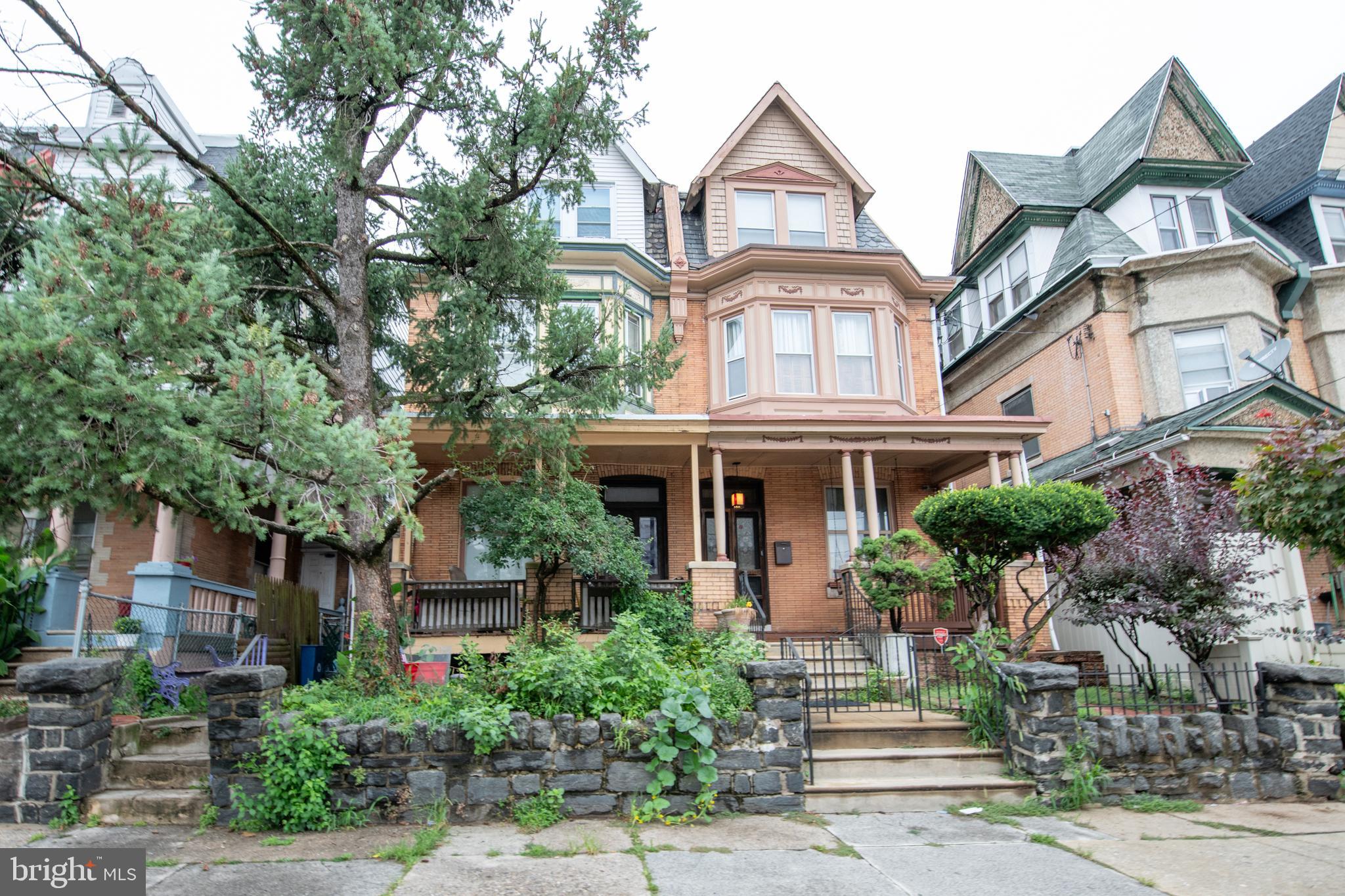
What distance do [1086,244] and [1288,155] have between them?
636cm

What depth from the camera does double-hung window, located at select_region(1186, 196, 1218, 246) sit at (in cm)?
1716

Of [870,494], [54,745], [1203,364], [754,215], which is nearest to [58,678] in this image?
[54,745]

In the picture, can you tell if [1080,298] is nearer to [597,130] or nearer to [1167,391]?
[1167,391]

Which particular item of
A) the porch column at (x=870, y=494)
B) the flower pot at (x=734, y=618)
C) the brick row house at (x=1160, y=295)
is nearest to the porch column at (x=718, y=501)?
the flower pot at (x=734, y=618)

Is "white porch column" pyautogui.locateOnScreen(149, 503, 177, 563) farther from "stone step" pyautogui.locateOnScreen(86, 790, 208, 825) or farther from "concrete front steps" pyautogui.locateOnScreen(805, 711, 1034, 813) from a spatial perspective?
"concrete front steps" pyautogui.locateOnScreen(805, 711, 1034, 813)

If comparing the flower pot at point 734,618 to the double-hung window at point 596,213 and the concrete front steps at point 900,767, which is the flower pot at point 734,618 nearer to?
the concrete front steps at point 900,767

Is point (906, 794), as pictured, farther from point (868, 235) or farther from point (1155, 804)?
point (868, 235)

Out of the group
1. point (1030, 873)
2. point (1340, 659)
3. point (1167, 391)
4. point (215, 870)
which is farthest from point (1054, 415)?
point (215, 870)

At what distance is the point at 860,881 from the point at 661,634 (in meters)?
6.37

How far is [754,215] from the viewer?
17141mm

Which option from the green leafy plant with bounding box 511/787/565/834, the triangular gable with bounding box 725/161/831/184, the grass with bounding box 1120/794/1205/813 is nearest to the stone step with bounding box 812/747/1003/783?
the grass with bounding box 1120/794/1205/813

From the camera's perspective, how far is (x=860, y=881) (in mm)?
5043

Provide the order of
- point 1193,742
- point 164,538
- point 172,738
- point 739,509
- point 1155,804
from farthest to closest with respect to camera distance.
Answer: point 739,509 → point 164,538 → point 1193,742 → point 172,738 → point 1155,804

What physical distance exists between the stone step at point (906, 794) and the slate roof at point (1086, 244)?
12367mm
